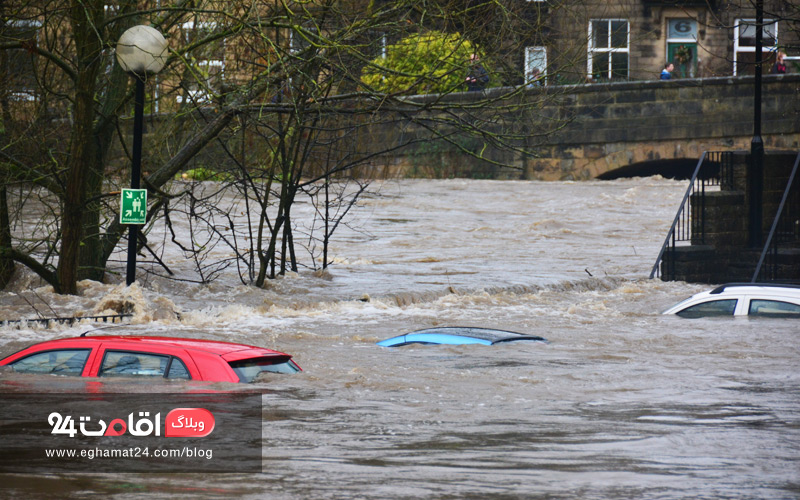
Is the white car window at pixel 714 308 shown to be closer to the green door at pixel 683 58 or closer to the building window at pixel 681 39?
the green door at pixel 683 58

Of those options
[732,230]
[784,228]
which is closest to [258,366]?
[732,230]

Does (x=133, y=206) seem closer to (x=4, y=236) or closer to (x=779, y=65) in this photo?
(x=4, y=236)

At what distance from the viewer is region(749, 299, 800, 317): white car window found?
42.6ft

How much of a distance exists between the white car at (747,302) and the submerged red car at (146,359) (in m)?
6.82

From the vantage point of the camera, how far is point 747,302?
13188 mm

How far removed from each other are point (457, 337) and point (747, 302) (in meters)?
3.98

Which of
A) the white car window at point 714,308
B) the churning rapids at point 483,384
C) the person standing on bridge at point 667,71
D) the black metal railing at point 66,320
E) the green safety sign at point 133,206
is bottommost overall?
the churning rapids at point 483,384

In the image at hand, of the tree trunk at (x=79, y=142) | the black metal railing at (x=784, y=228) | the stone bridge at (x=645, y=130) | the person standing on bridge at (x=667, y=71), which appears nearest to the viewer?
the tree trunk at (x=79, y=142)

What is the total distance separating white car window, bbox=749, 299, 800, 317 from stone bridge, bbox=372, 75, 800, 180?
62.9 ft

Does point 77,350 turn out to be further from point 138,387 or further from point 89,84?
point 89,84

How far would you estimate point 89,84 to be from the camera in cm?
1519

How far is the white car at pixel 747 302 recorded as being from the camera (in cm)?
1304

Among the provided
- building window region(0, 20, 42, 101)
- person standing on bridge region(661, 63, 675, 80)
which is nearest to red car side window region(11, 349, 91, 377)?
building window region(0, 20, 42, 101)

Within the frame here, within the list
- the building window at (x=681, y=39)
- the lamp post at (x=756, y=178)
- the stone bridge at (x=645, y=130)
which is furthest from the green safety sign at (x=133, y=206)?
the building window at (x=681, y=39)
